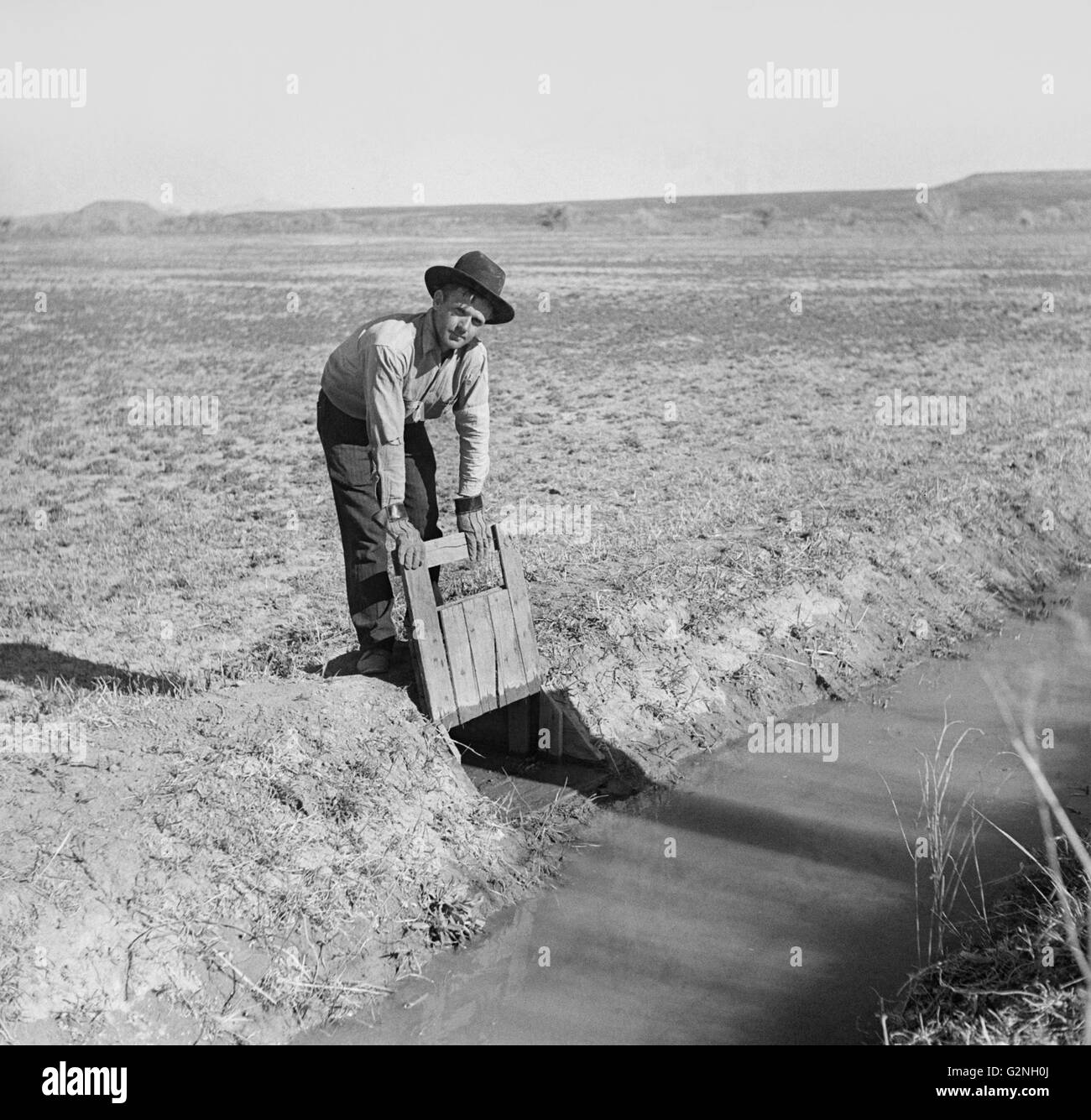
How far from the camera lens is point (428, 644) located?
532 cm

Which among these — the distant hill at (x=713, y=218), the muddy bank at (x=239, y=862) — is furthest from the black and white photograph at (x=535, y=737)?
the distant hill at (x=713, y=218)

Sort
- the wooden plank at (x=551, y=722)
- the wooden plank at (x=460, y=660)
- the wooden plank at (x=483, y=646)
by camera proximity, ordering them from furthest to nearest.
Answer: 1. the wooden plank at (x=551, y=722)
2. the wooden plank at (x=483, y=646)
3. the wooden plank at (x=460, y=660)

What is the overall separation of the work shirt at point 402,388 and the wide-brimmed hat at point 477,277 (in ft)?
0.58

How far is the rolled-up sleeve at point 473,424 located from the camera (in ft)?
17.5

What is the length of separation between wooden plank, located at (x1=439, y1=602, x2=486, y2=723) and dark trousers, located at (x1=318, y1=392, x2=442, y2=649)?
0.21m

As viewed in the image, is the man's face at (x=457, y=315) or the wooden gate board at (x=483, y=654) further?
the wooden gate board at (x=483, y=654)

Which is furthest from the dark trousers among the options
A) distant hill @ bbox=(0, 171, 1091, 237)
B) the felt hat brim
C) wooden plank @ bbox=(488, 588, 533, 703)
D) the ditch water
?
distant hill @ bbox=(0, 171, 1091, 237)

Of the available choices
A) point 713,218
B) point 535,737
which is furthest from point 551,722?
point 713,218

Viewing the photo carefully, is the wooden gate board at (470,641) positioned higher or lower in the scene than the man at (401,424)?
lower

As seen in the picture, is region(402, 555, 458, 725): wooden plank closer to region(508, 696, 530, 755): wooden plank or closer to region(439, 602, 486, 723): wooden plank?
region(439, 602, 486, 723): wooden plank

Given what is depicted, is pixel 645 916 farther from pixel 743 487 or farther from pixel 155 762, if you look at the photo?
pixel 743 487

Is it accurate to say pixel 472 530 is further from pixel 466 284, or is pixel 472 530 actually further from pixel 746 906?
pixel 746 906

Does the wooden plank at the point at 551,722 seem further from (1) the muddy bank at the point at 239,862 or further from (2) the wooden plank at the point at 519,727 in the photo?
(1) the muddy bank at the point at 239,862

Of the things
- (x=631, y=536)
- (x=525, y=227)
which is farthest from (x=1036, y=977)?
(x=525, y=227)
